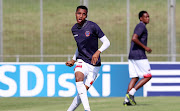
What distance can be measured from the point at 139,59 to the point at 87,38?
2.78 m

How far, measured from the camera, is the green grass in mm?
9375

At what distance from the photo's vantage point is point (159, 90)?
12.3m

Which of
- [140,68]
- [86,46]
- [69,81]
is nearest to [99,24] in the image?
[69,81]

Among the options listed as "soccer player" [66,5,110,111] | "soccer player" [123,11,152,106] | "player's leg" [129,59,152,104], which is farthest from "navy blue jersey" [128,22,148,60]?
"soccer player" [66,5,110,111]

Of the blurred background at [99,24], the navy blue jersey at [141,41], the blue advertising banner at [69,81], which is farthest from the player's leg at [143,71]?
the blurred background at [99,24]

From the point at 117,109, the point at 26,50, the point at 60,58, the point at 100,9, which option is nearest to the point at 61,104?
the point at 117,109

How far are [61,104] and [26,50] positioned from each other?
Answer: 51.9 feet

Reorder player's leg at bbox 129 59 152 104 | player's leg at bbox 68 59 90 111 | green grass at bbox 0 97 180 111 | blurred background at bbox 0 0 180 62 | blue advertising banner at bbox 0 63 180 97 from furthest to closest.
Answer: blurred background at bbox 0 0 180 62 → blue advertising banner at bbox 0 63 180 97 → player's leg at bbox 129 59 152 104 → green grass at bbox 0 97 180 111 → player's leg at bbox 68 59 90 111

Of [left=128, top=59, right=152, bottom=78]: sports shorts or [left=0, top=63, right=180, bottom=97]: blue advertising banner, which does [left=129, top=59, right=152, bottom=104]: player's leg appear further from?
[left=0, top=63, right=180, bottom=97]: blue advertising banner

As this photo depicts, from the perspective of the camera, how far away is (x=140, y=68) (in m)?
10.0

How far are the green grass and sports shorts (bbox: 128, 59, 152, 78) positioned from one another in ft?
2.09

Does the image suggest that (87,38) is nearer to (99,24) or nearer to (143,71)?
(143,71)

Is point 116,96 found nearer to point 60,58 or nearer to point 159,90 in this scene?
point 159,90

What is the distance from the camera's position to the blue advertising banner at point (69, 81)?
483 inches
